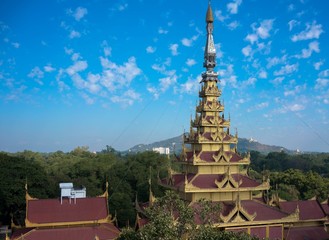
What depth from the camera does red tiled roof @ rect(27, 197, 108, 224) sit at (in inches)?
1153

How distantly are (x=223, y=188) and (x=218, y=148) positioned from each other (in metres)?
3.91

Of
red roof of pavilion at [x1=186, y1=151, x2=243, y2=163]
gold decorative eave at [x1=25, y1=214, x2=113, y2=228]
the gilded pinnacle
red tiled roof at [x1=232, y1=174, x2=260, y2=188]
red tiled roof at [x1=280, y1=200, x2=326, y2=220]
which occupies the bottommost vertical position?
gold decorative eave at [x1=25, y1=214, x2=113, y2=228]

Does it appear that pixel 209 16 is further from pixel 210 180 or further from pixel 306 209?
pixel 306 209

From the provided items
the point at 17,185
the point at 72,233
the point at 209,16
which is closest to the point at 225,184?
the point at 72,233

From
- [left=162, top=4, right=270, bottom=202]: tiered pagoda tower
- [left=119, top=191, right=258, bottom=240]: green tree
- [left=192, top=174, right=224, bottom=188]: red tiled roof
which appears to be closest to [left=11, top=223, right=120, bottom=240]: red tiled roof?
[left=162, top=4, right=270, bottom=202]: tiered pagoda tower

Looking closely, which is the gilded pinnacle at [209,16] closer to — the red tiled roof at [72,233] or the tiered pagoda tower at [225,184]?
the tiered pagoda tower at [225,184]

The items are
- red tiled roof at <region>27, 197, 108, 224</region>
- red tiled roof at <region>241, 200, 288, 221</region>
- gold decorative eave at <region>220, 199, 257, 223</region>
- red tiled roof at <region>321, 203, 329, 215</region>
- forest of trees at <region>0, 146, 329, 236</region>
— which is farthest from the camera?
forest of trees at <region>0, 146, 329, 236</region>

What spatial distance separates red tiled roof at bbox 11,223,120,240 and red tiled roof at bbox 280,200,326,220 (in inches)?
547

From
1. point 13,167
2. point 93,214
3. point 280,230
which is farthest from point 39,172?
point 280,230

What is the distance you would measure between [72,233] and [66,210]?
7.04ft

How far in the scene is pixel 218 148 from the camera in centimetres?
3083

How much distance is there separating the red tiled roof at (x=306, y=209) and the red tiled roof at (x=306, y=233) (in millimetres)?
931

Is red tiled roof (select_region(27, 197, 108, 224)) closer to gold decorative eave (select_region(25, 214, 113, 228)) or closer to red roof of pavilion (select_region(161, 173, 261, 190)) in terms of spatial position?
gold decorative eave (select_region(25, 214, 113, 228))

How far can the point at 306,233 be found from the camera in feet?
96.3
